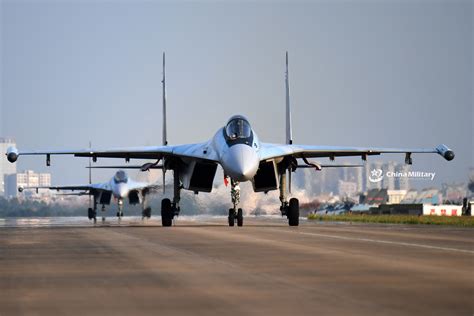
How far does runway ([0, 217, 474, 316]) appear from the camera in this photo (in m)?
9.36

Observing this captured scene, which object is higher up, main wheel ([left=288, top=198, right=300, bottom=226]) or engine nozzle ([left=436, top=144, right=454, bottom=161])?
engine nozzle ([left=436, top=144, right=454, bottom=161])

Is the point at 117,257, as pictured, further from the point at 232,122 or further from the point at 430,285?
the point at 232,122

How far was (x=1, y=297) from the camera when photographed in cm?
1055

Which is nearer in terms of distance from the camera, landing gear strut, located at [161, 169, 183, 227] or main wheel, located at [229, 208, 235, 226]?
main wheel, located at [229, 208, 235, 226]

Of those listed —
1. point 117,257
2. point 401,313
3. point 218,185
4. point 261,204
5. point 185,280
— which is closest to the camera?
point 401,313

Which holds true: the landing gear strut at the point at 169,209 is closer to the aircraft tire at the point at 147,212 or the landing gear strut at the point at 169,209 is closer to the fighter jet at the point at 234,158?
the fighter jet at the point at 234,158

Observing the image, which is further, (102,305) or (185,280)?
(185,280)

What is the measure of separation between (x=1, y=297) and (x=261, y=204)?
6762cm

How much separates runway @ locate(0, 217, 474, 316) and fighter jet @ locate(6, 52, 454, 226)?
49.8ft

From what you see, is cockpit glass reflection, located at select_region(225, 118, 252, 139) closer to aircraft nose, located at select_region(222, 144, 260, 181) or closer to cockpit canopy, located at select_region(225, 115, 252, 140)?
cockpit canopy, located at select_region(225, 115, 252, 140)

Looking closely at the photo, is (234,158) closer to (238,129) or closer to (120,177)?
(238,129)

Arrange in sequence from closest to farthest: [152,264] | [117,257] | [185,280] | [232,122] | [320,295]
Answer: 1. [320,295]
2. [185,280]
3. [152,264]
4. [117,257]
5. [232,122]

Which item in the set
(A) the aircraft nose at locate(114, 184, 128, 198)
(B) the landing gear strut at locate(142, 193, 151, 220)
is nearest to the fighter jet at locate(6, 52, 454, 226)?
(B) the landing gear strut at locate(142, 193, 151, 220)

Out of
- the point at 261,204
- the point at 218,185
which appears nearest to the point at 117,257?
the point at 218,185
